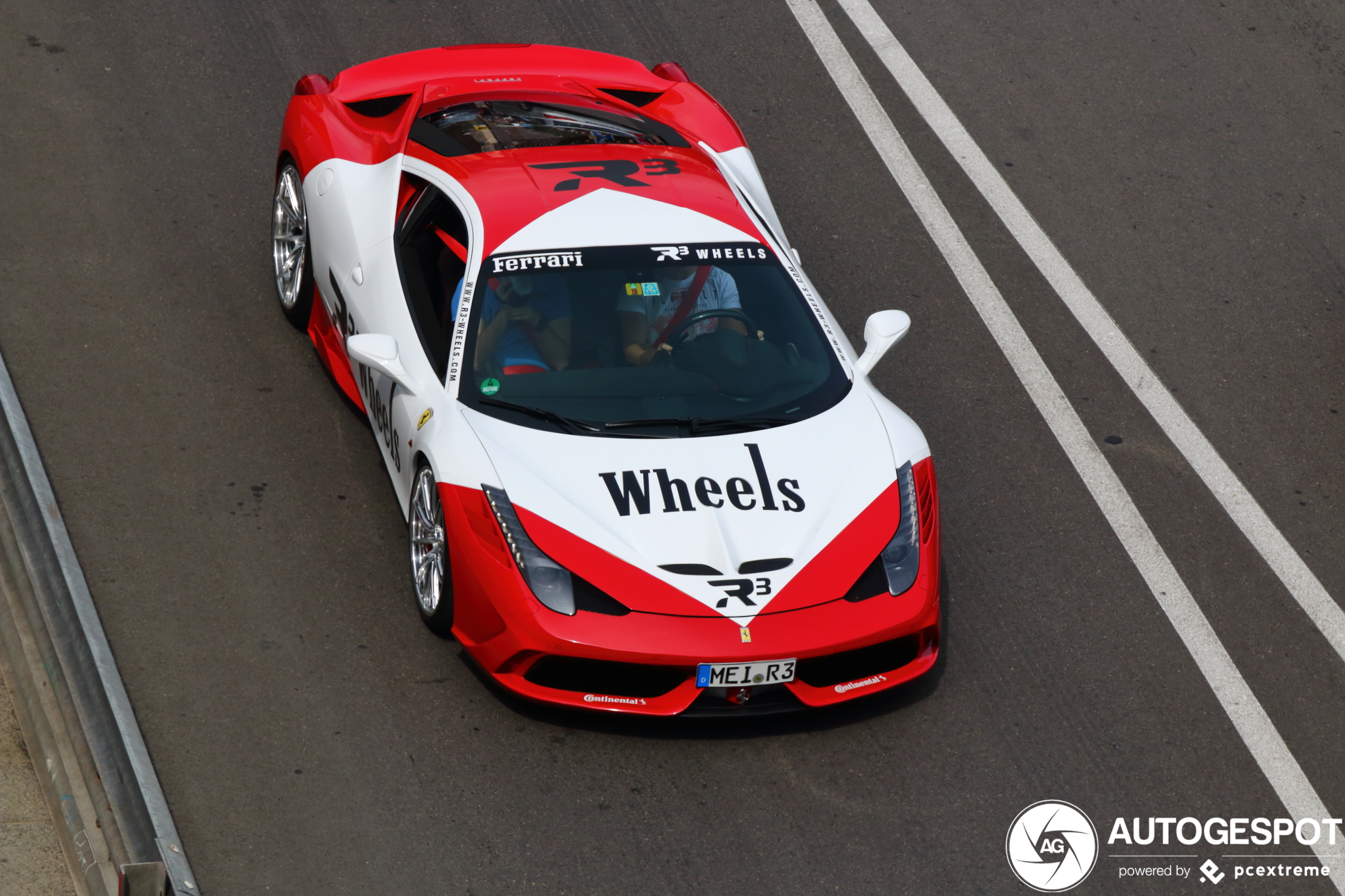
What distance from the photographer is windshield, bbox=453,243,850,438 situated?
611 cm

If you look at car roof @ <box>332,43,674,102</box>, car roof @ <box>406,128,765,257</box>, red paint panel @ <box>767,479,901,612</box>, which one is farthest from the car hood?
car roof @ <box>332,43,674,102</box>

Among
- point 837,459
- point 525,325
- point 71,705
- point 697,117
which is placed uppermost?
point 697,117

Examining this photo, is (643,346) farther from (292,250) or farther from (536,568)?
(292,250)

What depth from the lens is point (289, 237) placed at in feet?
25.8

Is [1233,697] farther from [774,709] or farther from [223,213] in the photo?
[223,213]

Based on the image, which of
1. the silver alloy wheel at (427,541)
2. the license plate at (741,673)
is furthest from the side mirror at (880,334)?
the silver alloy wheel at (427,541)

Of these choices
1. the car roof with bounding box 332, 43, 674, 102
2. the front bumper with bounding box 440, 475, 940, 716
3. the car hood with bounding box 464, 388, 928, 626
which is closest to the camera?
the front bumper with bounding box 440, 475, 940, 716

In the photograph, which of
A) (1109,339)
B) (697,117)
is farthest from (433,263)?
(1109,339)

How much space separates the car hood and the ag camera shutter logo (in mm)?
1168

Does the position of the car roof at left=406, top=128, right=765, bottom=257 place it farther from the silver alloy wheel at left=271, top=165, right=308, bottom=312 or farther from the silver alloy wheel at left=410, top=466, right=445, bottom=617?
the silver alloy wheel at left=410, top=466, right=445, bottom=617

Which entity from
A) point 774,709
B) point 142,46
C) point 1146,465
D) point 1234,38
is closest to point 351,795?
point 774,709

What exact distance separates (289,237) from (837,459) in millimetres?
3398

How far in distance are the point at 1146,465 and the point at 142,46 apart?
22.4ft

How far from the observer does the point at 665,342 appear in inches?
250
